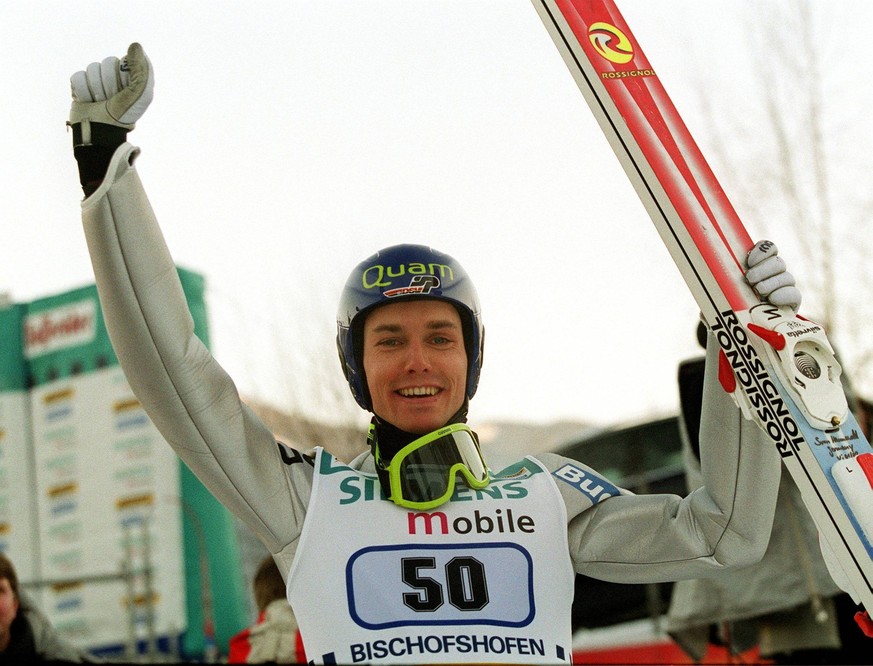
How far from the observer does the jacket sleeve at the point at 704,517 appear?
2602mm

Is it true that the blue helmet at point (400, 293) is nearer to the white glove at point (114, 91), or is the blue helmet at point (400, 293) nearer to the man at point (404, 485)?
the man at point (404, 485)

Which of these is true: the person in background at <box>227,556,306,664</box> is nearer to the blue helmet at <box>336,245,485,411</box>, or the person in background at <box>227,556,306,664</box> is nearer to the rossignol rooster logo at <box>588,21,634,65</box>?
the blue helmet at <box>336,245,485,411</box>

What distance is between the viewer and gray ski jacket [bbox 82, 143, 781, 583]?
7.84 feet

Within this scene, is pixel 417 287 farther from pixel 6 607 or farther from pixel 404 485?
pixel 6 607

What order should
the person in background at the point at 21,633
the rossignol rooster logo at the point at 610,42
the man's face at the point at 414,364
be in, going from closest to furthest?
the rossignol rooster logo at the point at 610,42, the man's face at the point at 414,364, the person in background at the point at 21,633

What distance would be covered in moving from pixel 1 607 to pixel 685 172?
13.4 feet

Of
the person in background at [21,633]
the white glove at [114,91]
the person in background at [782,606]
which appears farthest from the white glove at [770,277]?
the person in background at [21,633]

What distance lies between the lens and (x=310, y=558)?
8.69 ft

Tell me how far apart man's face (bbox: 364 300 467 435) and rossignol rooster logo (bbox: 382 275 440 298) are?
34mm

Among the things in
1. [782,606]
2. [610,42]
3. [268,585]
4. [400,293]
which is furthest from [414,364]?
[782,606]

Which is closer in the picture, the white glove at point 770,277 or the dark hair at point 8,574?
the white glove at point 770,277

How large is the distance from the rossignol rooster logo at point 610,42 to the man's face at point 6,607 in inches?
159

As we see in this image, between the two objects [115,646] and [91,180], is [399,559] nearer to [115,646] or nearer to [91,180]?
[91,180]

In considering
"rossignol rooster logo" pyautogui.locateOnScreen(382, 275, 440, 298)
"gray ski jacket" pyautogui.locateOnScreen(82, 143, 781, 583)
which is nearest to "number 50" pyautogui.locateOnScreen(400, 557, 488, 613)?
"gray ski jacket" pyautogui.locateOnScreen(82, 143, 781, 583)
